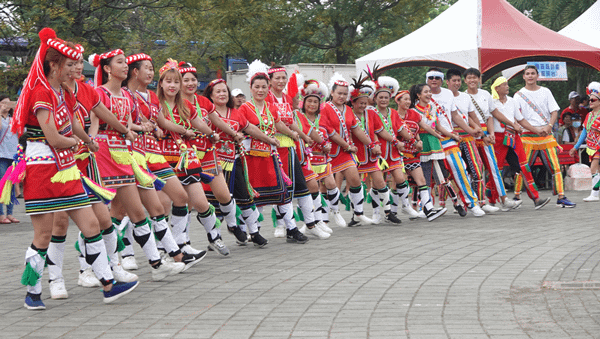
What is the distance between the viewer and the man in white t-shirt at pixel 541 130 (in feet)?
41.4

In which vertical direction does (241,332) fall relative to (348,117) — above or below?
below

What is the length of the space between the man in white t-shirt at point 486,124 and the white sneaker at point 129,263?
20.6 feet

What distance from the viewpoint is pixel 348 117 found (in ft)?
34.4

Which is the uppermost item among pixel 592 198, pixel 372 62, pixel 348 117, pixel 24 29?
pixel 24 29

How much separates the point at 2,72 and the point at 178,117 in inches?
469

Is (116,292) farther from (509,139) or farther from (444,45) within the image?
(444,45)

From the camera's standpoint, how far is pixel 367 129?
10.9 metres

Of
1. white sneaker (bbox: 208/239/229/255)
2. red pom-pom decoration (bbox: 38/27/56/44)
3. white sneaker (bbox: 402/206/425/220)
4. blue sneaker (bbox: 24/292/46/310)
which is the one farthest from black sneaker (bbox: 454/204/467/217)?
red pom-pom decoration (bbox: 38/27/56/44)

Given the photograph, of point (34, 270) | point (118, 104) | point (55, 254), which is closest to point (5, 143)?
point (118, 104)

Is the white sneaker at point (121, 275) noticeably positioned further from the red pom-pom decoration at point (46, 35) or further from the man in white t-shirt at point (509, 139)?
the man in white t-shirt at point (509, 139)

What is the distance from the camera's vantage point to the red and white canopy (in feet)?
51.8

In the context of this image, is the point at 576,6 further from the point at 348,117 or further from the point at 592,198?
the point at 348,117

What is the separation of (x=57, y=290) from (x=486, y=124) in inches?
304

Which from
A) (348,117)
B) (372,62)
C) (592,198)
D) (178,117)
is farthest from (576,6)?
(178,117)
